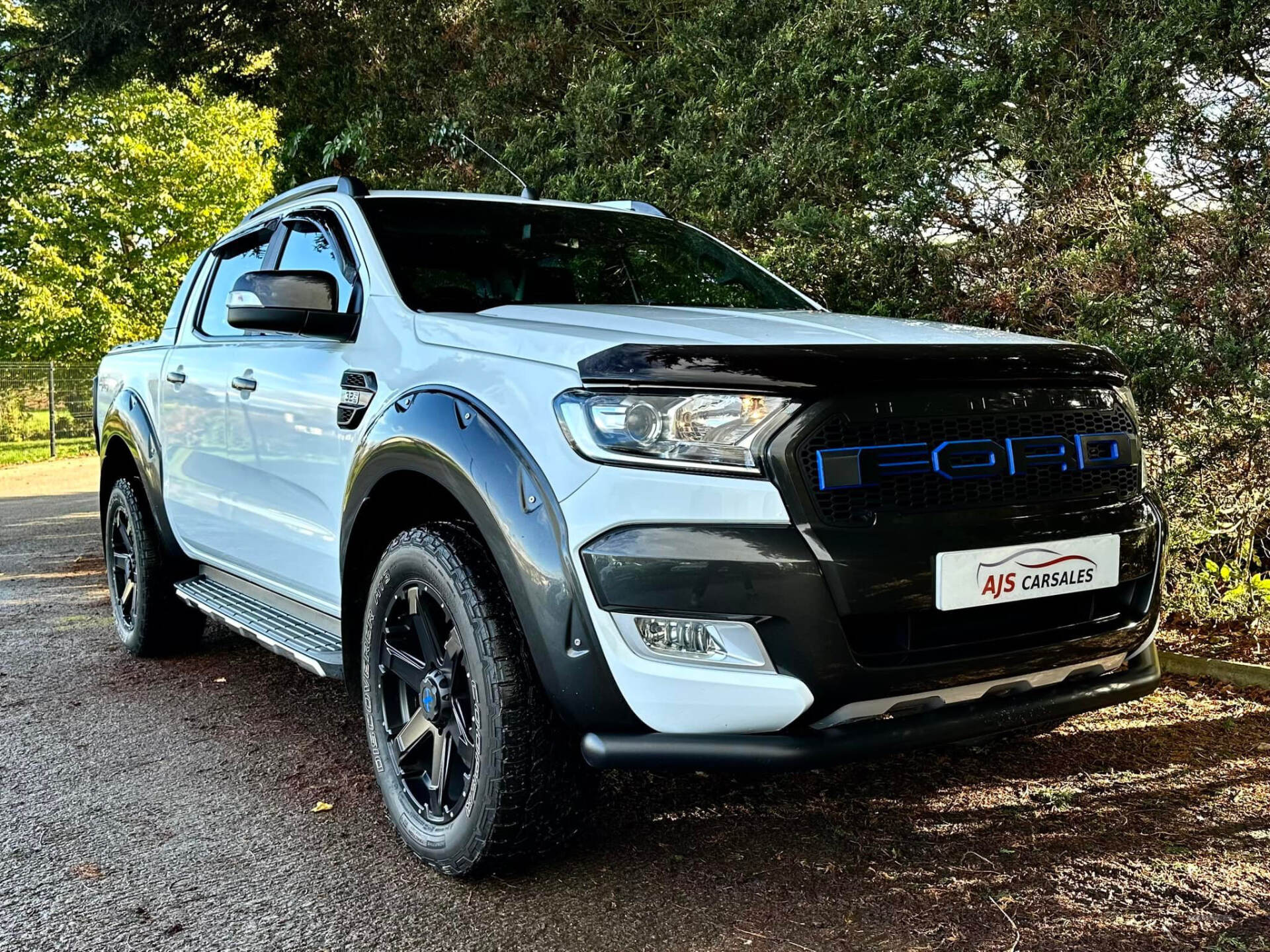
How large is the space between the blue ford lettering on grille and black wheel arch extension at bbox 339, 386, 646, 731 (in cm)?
60

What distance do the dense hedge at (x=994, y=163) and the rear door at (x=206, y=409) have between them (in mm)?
2445

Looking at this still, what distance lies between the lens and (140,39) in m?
8.84

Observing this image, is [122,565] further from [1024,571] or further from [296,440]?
[1024,571]

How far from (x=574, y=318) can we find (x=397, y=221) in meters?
1.05

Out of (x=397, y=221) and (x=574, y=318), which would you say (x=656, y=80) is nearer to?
(x=397, y=221)

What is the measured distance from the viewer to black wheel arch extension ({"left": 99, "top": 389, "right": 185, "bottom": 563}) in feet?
16.0

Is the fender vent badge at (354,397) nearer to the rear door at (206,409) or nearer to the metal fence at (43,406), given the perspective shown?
the rear door at (206,409)

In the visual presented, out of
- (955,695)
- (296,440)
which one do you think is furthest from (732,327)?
(296,440)

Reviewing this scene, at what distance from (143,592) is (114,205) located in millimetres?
24130

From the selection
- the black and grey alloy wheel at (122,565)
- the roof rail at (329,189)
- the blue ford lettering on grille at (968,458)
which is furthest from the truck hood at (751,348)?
the black and grey alloy wheel at (122,565)

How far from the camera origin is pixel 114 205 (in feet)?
85.2

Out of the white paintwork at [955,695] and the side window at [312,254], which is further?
the side window at [312,254]

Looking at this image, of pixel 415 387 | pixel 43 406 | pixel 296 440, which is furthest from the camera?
pixel 43 406

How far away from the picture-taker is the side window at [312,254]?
3631mm
